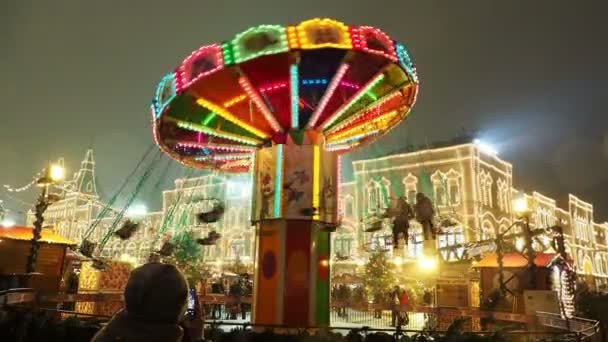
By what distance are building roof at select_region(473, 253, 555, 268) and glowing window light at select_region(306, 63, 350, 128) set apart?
435 inches

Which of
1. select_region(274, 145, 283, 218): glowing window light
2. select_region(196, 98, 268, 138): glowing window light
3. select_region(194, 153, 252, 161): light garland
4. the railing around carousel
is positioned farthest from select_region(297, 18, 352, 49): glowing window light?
select_region(194, 153, 252, 161): light garland

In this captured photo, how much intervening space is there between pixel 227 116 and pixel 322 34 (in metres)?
4.19

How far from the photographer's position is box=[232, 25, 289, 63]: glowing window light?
36.6ft

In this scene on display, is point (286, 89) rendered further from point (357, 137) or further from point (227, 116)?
point (357, 137)

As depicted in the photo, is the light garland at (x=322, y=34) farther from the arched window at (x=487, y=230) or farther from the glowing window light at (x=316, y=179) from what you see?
the arched window at (x=487, y=230)

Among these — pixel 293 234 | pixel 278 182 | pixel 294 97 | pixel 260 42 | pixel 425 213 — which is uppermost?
pixel 260 42

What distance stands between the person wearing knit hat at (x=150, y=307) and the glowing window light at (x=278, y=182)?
930cm

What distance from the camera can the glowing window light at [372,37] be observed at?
37.5 ft

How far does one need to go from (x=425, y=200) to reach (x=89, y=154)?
84.0 meters

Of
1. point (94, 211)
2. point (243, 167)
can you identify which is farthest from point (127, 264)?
point (94, 211)

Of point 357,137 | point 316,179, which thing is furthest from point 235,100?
point 357,137

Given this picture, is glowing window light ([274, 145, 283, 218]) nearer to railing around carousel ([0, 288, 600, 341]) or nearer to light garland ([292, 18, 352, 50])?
railing around carousel ([0, 288, 600, 341])

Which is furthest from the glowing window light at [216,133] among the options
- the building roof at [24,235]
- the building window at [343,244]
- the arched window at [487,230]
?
the building window at [343,244]

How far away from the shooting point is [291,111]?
530 inches
